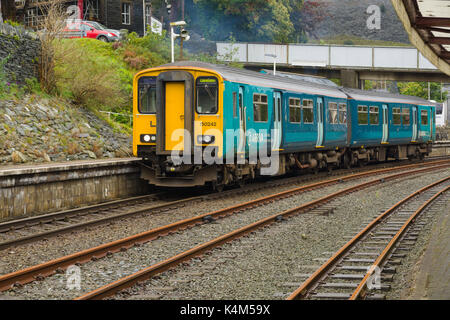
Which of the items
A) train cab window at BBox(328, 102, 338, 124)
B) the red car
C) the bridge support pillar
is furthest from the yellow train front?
the bridge support pillar

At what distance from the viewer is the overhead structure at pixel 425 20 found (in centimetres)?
1027

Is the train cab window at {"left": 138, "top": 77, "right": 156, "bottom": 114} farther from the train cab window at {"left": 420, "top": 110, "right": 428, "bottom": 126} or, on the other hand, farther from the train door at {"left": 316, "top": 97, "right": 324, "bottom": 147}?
the train cab window at {"left": 420, "top": 110, "right": 428, "bottom": 126}

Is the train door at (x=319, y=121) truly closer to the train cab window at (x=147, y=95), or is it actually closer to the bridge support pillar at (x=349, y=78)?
the train cab window at (x=147, y=95)

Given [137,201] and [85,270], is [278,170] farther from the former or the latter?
[85,270]

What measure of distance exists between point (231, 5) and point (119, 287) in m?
52.7

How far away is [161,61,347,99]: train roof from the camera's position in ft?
51.8

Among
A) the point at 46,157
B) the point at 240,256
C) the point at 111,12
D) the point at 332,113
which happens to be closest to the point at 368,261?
the point at 240,256

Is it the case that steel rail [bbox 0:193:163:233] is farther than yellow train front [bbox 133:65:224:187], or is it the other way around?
yellow train front [bbox 133:65:224:187]

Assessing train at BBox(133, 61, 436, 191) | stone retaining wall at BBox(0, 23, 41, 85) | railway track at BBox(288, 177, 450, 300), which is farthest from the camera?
stone retaining wall at BBox(0, 23, 41, 85)

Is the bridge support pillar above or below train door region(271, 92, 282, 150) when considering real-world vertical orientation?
above

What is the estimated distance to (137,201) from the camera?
604 inches

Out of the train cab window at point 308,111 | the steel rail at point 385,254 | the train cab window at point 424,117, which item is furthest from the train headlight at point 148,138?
the train cab window at point 424,117

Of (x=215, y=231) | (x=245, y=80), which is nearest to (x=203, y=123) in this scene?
(x=245, y=80)

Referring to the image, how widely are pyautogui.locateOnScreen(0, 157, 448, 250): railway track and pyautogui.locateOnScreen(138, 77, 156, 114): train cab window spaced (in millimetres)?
2208
